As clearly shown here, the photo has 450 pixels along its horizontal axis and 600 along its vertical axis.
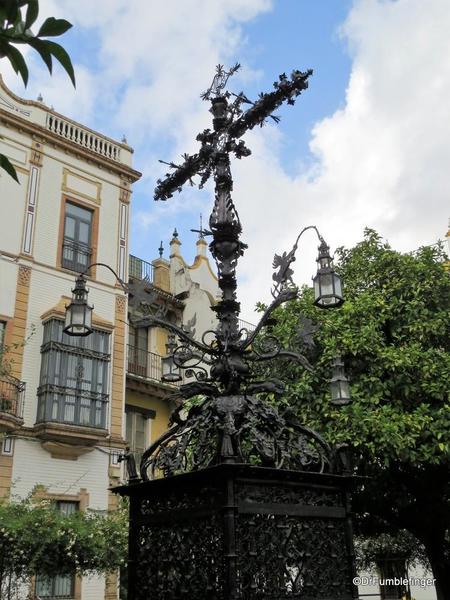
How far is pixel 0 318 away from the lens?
18.5 metres

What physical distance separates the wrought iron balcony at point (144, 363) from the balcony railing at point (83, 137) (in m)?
6.67

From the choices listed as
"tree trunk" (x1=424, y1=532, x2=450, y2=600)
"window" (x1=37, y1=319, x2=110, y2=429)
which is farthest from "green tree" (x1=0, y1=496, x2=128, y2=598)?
"tree trunk" (x1=424, y1=532, x2=450, y2=600)

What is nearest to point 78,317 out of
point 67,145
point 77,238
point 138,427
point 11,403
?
point 11,403

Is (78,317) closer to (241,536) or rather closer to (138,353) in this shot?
(241,536)

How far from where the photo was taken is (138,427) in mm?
22875

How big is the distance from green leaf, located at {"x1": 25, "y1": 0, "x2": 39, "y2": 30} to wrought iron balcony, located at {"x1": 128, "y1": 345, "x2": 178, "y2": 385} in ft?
69.4

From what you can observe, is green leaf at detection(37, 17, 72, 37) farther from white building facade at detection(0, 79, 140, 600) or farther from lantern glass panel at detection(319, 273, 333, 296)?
white building facade at detection(0, 79, 140, 600)

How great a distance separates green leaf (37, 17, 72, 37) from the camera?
209cm

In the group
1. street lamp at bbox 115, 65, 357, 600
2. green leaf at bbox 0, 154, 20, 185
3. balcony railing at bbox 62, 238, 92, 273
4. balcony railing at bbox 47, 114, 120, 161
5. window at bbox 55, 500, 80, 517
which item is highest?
balcony railing at bbox 47, 114, 120, 161

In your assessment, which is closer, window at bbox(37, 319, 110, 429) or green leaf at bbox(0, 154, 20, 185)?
green leaf at bbox(0, 154, 20, 185)

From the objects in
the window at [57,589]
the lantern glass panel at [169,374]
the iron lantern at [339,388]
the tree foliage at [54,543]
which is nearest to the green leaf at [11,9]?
the lantern glass panel at [169,374]

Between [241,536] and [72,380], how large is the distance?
52.2 ft

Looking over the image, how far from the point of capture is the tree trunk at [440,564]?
1522cm

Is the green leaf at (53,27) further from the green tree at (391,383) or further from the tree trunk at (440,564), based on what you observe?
the tree trunk at (440,564)
